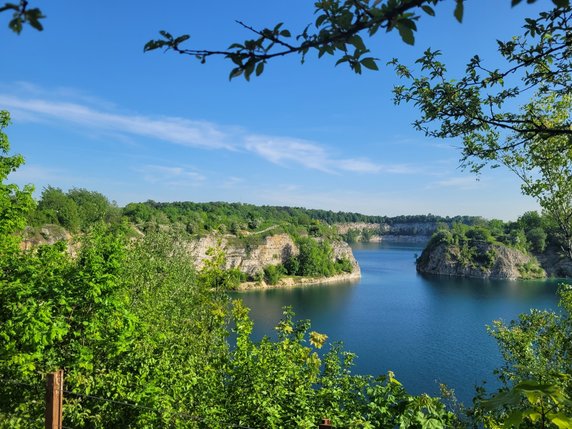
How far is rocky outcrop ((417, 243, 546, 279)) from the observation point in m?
87.4

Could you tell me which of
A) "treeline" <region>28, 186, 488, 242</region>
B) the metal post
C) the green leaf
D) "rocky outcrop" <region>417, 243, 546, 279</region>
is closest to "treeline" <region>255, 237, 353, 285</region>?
"treeline" <region>28, 186, 488, 242</region>

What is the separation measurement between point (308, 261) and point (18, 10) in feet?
281

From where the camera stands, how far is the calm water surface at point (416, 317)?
95.1ft

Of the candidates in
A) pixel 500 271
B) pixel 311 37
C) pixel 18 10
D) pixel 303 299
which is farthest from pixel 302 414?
pixel 500 271

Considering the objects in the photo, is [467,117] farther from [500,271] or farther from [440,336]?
[500,271]

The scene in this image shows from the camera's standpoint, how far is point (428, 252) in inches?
4003

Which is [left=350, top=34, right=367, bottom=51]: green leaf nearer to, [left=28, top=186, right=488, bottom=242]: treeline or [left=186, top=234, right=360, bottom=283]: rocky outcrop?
[left=28, top=186, right=488, bottom=242]: treeline

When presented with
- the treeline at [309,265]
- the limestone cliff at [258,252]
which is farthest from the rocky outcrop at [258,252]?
the treeline at [309,265]

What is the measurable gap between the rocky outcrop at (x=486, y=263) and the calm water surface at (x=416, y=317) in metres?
6.29

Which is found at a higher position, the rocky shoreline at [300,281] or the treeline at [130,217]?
the treeline at [130,217]

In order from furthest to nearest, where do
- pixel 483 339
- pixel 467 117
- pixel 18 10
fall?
pixel 483 339 < pixel 467 117 < pixel 18 10

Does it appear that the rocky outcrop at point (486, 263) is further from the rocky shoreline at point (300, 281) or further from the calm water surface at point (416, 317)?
the rocky shoreline at point (300, 281)

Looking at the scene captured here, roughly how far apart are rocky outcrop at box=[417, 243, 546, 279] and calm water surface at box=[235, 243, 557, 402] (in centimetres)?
629

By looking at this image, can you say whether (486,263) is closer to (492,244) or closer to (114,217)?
(492,244)
